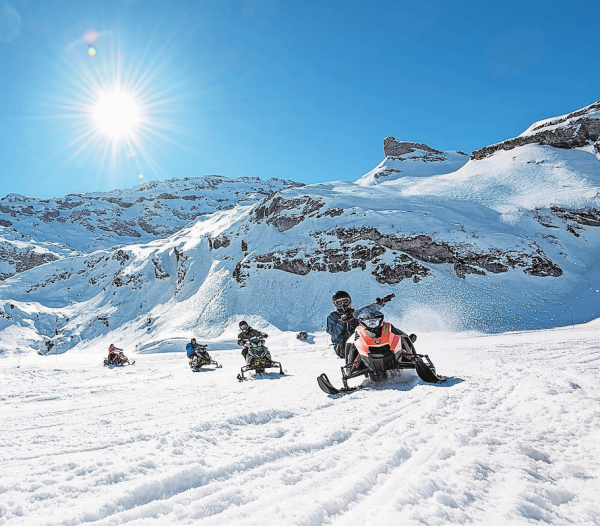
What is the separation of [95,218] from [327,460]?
167m

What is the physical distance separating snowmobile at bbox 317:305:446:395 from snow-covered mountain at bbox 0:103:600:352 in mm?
20556

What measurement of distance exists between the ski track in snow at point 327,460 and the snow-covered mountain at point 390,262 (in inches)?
872

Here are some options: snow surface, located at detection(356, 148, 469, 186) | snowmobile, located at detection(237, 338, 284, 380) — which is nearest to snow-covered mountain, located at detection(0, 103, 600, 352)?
snow surface, located at detection(356, 148, 469, 186)

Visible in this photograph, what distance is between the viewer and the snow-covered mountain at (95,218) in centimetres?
9638

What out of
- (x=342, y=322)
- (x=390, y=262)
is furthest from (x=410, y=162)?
(x=342, y=322)

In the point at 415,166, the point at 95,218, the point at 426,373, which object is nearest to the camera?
the point at 426,373

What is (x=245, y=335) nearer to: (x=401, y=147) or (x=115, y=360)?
(x=115, y=360)

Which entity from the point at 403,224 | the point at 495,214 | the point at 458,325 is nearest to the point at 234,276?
the point at 403,224

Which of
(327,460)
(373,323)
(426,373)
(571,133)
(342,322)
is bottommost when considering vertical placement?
(426,373)

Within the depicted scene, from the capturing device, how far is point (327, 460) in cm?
246

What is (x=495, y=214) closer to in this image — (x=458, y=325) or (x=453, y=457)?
(x=458, y=325)

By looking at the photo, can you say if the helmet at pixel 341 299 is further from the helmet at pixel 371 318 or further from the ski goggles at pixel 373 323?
the ski goggles at pixel 373 323

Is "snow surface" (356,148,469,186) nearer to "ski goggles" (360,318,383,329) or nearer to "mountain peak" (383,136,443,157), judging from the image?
"mountain peak" (383,136,443,157)

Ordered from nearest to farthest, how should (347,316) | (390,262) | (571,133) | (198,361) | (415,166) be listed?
1. (347,316)
2. (198,361)
3. (390,262)
4. (571,133)
5. (415,166)
